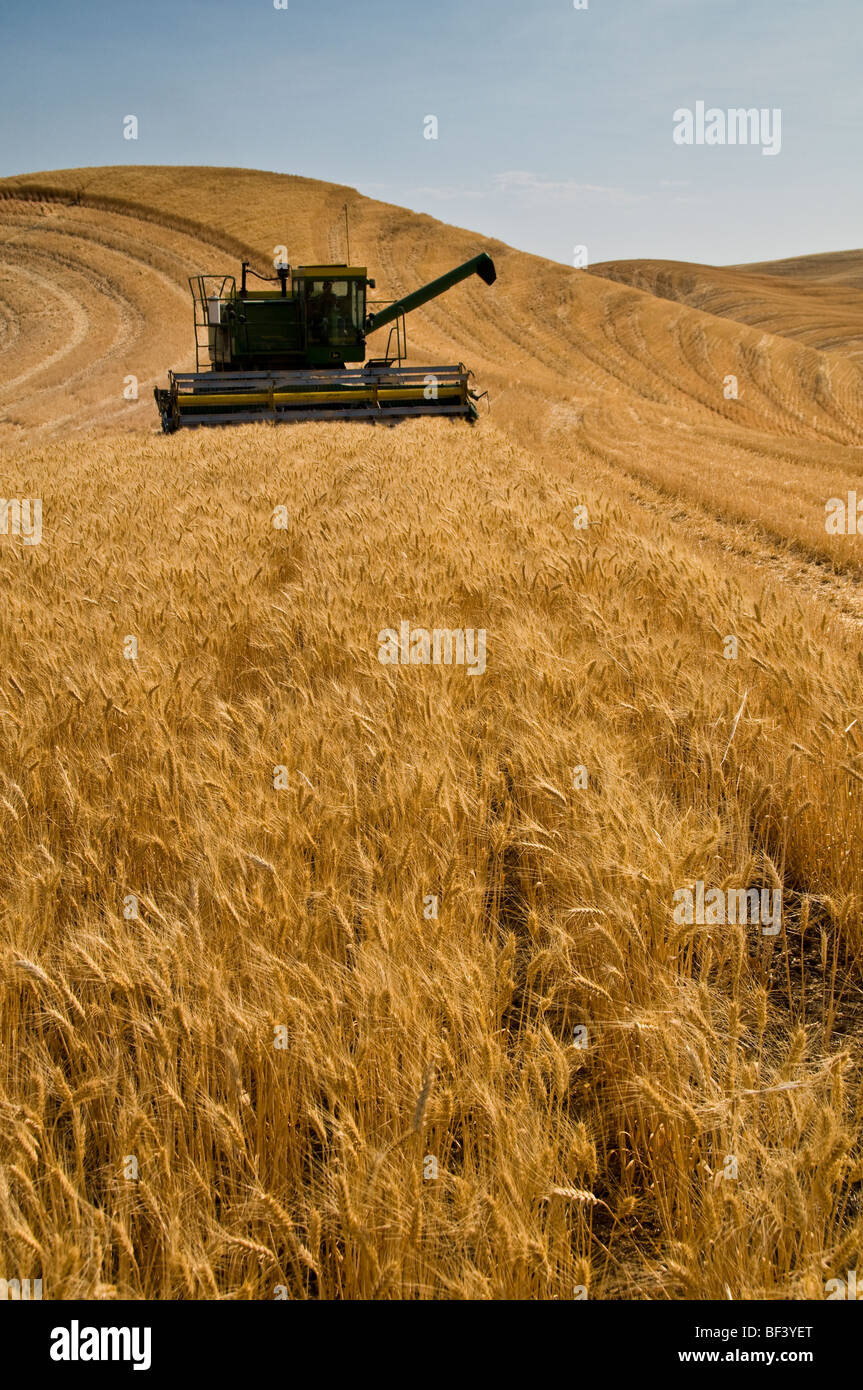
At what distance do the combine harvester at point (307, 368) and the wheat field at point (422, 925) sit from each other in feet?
38.1

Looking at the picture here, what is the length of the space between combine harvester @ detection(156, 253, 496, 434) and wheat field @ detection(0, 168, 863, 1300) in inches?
457

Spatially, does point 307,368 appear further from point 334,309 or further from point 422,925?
point 422,925

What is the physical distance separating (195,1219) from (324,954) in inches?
21.8

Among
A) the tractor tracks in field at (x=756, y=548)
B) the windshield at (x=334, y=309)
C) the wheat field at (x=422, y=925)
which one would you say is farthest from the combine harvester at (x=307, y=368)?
the wheat field at (x=422, y=925)

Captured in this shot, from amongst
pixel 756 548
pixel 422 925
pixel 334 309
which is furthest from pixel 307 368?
pixel 422 925

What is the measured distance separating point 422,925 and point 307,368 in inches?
733

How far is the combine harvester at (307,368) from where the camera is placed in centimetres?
1622

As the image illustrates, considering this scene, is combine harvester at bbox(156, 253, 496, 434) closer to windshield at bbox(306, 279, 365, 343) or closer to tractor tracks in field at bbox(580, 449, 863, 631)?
windshield at bbox(306, 279, 365, 343)

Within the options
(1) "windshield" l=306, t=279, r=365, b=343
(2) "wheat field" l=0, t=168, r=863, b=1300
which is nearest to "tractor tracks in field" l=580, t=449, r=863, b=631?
(2) "wheat field" l=0, t=168, r=863, b=1300

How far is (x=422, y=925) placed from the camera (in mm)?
1781

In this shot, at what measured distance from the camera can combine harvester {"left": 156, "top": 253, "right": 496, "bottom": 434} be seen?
16.2 metres

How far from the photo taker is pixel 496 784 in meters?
2.42

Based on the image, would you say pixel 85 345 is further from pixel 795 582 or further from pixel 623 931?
pixel 623 931

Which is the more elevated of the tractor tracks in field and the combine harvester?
the combine harvester
